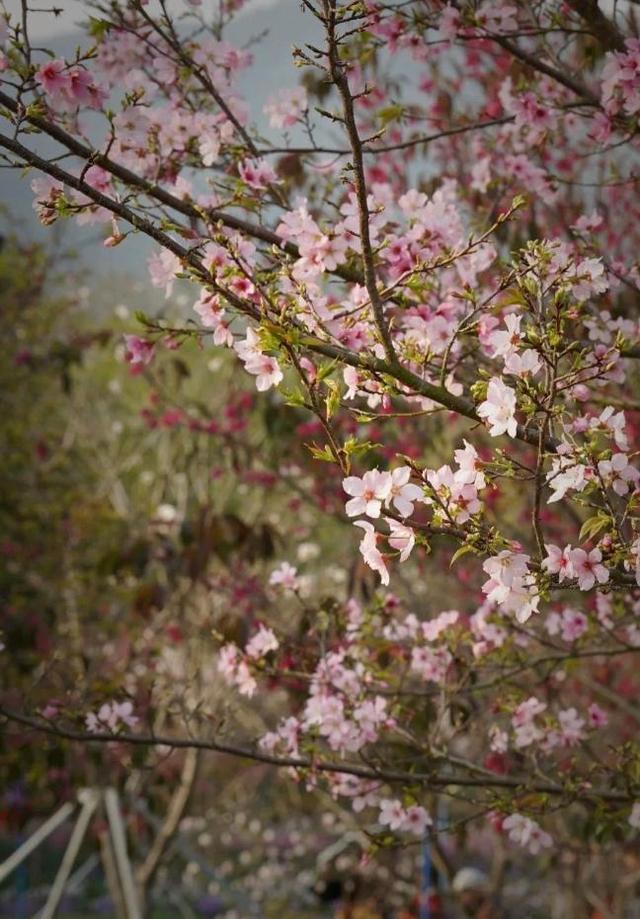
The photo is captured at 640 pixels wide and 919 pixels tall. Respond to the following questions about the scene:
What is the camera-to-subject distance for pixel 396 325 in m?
2.04

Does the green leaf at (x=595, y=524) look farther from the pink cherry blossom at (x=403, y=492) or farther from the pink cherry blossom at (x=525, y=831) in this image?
the pink cherry blossom at (x=525, y=831)

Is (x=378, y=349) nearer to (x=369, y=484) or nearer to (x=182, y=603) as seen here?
(x=369, y=484)

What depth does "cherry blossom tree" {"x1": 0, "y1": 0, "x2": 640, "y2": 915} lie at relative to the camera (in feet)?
4.39

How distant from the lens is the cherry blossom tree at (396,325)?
1338 mm

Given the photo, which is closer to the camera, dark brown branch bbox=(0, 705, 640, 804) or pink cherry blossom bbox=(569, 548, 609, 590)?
pink cherry blossom bbox=(569, 548, 609, 590)

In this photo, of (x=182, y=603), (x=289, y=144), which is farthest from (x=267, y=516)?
(x=289, y=144)

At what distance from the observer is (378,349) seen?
1507 mm

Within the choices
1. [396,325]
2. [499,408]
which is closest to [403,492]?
[499,408]

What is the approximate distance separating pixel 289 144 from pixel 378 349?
107 centimetres

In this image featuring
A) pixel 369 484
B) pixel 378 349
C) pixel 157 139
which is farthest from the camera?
pixel 157 139

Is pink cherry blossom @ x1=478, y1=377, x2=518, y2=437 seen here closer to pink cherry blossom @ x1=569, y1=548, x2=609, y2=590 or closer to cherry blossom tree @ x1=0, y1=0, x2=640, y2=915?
cherry blossom tree @ x1=0, y1=0, x2=640, y2=915

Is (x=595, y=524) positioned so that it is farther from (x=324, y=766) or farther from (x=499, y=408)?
(x=324, y=766)

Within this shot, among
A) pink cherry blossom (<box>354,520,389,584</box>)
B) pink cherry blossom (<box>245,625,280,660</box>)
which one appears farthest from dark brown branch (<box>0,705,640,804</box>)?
pink cherry blossom (<box>354,520,389,584</box>)

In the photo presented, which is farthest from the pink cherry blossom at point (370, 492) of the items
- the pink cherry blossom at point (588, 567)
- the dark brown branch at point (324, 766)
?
the dark brown branch at point (324, 766)
